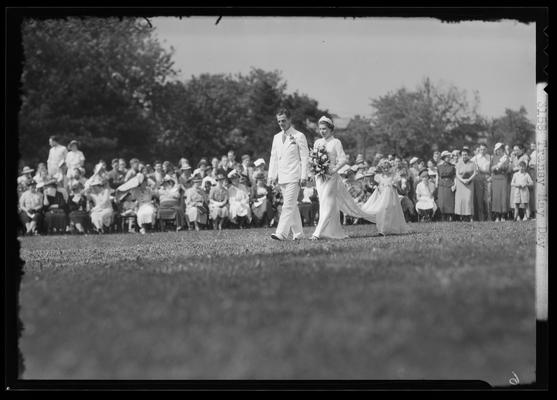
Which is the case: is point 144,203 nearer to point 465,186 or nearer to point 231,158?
point 231,158

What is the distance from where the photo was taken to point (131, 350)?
8430 mm

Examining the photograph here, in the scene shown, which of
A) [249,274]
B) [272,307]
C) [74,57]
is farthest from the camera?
[74,57]

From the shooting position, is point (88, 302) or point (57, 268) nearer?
point (88, 302)

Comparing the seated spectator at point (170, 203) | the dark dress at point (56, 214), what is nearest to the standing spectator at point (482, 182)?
the seated spectator at point (170, 203)

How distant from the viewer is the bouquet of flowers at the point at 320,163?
49.9 ft

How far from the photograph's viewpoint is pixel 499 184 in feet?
68.9

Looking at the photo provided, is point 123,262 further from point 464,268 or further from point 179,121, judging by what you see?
point 179,121

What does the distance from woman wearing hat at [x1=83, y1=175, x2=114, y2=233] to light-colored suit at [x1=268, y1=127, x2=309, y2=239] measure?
7.45 metres

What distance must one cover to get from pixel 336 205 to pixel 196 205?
7753 millimetres

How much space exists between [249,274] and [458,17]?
4.06 meters

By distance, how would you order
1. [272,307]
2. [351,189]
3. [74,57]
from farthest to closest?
[351,189], [74,57], [272,307]

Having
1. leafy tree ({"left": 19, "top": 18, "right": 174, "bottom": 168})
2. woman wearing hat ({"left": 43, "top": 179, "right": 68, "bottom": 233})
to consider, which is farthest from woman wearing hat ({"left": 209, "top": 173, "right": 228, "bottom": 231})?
woman wearing hat ({"left": 43, "top": 179, "right": 68, "bottom": 233})

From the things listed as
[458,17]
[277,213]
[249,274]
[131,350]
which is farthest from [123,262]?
[277,213]

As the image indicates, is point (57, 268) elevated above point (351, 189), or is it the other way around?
point (351, 189)
